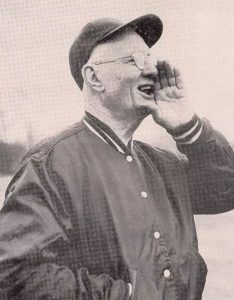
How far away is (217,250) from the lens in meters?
1.37

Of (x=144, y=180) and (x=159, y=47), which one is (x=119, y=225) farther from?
(x=159, y=47)

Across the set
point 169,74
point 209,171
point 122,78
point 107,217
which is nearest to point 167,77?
point 169,74

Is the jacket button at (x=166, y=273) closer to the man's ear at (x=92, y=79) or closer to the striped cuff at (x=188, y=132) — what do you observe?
the striped cuff at (x=188, y=132)

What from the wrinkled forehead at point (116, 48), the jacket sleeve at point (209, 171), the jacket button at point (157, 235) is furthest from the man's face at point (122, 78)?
the jacket button at point (157, 235)

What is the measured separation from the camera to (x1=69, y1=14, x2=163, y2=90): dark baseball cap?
1349 millimetres

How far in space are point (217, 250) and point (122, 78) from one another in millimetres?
503

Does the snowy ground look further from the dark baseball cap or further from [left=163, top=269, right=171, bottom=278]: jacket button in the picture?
the dark baseball cap

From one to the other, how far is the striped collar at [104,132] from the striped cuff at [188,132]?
0.46 ft

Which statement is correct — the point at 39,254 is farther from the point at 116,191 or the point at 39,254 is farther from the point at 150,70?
the point at 150,70

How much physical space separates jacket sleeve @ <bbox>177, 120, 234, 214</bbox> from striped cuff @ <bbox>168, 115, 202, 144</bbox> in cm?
1

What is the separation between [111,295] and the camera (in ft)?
4.06

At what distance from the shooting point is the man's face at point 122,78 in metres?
1.34

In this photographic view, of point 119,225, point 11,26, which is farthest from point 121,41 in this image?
Answer: point 119,225

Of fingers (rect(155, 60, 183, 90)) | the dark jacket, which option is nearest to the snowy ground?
the dark jacket
